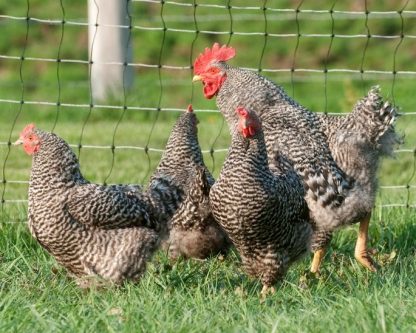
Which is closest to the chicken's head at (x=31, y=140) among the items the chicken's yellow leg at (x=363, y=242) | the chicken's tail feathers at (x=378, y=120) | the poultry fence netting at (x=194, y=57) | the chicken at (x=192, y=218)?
the chicken at (x=192, y=218)

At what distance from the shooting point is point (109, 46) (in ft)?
34.0

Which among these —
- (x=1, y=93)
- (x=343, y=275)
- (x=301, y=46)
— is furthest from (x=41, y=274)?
(x=301, y=46)

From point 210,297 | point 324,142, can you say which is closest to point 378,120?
point 324,142

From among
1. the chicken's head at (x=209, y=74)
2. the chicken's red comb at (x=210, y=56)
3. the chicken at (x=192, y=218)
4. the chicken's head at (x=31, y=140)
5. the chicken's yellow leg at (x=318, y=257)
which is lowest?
the chicken's yellow leg at (x=318, y=257)

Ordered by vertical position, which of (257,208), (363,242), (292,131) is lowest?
(363,242)

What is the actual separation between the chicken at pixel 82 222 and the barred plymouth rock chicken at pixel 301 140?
0.92 meters

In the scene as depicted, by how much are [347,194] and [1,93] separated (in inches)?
330

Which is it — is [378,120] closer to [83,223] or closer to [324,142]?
[324,142]

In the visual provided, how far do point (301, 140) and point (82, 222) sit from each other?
4.75 ft

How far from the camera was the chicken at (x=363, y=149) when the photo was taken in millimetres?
6688

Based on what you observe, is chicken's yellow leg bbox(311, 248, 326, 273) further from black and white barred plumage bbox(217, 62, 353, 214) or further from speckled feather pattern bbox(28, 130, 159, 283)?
speckled feather pattern bbox(28, 130, 159, 283)

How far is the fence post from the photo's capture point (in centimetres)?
954

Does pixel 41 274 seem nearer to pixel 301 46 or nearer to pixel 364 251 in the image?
pixel 364 251

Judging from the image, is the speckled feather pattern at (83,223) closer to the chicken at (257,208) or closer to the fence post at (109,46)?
the chicken at (257,208)
